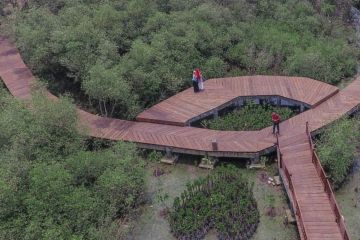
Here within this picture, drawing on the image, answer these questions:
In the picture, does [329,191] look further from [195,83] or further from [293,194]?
[195,83]

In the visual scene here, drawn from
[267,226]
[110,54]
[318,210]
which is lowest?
[267,226]

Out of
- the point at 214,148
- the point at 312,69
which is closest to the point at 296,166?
the point at 214,148

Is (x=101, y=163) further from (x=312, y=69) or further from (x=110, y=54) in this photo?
(x=312, y=69)

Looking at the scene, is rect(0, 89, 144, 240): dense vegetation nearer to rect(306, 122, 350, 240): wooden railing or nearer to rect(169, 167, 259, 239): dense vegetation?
rect(169, 167, 259, 239): dense vegetation

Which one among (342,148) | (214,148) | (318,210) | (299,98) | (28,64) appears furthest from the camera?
(28,64)

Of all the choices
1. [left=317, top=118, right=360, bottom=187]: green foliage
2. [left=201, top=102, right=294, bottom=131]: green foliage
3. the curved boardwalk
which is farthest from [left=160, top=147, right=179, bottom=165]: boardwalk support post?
[left=317, top=118, right=360, bottom=187]: green foliage

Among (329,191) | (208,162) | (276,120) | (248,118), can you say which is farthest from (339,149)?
(208,162)
